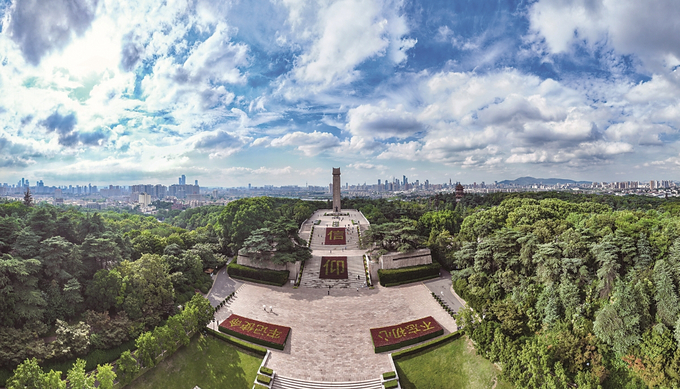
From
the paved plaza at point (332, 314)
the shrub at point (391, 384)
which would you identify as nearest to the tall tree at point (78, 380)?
the paved plaza at point (332, 314)

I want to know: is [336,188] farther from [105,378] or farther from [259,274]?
[105,378]

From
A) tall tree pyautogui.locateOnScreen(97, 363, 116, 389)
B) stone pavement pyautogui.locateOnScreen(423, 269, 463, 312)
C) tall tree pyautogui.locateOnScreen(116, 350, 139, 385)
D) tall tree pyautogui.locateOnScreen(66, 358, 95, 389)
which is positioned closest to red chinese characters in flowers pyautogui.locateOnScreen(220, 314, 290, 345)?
tall tree pyautogui.locateOnScreen(116, 350, 139, 385)

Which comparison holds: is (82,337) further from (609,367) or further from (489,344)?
(609,367)

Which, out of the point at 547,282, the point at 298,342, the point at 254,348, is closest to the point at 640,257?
the point at 547,282

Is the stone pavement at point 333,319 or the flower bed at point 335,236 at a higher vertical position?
the flower bed at point 335,236

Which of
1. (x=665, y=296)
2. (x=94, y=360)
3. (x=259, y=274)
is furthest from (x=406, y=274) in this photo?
(x=94, y=360)

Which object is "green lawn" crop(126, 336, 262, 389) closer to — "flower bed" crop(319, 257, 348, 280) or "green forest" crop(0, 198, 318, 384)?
"green forest" crop(0, 198, 318, 384)

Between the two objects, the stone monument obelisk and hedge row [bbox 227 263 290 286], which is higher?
the stone monument obelisk

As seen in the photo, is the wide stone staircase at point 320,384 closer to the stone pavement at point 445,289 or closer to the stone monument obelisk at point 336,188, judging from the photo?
the stone pavement at point 445,289
